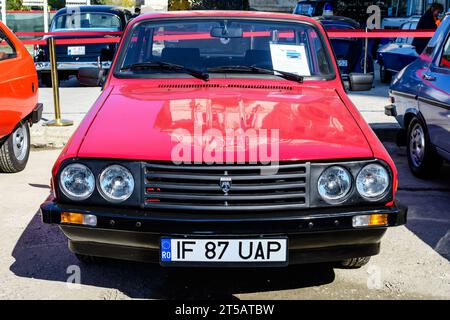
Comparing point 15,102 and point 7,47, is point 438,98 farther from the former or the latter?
point 7,47

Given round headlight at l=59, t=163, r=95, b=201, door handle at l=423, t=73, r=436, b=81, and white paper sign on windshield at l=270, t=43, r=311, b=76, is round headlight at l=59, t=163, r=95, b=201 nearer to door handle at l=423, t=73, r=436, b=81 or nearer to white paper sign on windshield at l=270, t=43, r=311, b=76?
white paper sign on windshield at l=270, t=43, r=311, b=76

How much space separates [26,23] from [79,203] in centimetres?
2173

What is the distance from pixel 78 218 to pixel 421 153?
387 cm

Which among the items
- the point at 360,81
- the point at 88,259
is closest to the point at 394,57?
the point at 360,81

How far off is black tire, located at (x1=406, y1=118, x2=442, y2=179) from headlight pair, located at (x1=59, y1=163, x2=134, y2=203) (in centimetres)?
343

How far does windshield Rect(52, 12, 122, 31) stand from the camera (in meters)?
13.4

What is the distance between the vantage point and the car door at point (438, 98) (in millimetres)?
5086

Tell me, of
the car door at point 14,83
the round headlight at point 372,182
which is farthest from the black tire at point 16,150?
the round headlight at point 372,182

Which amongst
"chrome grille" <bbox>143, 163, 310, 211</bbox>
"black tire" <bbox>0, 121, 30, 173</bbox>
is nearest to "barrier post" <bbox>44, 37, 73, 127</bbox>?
"black tire" <bbox>0, 121, 30, 173</bbox>

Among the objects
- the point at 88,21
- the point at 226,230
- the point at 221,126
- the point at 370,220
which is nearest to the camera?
the point at 226,230

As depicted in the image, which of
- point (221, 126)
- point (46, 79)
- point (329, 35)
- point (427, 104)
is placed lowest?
point (46, 79)

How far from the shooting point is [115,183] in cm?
298

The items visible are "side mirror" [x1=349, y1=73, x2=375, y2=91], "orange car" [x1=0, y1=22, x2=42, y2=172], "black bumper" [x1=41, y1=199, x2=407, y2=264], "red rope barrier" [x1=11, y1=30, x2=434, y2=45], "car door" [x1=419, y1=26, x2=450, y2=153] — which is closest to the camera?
"black bumper" [x1=41, y1=199, x2=407, y2=264]
